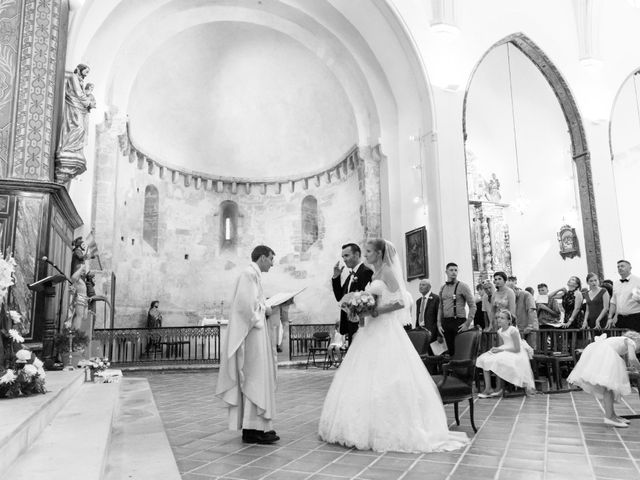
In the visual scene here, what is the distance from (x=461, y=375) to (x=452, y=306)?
2.99 meters

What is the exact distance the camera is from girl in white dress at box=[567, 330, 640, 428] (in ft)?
15.1

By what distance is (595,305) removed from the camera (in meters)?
8.06

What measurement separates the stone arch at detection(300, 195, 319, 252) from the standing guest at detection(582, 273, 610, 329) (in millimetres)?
10759

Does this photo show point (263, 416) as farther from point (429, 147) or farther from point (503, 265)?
point (503, 265)

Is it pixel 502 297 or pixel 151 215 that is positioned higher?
pixel 151 215

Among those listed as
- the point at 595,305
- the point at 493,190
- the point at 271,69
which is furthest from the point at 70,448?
the point at 493,190

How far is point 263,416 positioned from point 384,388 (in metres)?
0.99

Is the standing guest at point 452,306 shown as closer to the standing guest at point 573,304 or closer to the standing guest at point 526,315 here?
the standing guest at point 526,315

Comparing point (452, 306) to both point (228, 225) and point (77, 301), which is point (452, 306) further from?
point (228, 225)

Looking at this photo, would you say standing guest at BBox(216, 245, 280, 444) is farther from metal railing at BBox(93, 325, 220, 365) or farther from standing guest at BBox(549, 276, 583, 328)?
metal railing at BBox(93, 325, 220, 365)

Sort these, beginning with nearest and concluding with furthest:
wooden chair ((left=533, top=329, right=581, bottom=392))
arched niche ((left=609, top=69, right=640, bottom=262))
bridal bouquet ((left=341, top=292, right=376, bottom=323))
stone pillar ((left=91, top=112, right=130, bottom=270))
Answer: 1. bridal bouquet ((left=341, top=292, right=376, bottom=323))
2. wooden chair ((left=533, top=329, right=581, bottom=392))
3. stone pillar ((left=91, top=112, right=130, bottom=270))
4. arched niche ((left=609, top=69, right=640, bottom=262))

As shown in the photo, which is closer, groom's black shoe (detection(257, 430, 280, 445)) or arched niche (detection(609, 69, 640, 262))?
groom's black shoe (detection(257, 430, 280, 445))

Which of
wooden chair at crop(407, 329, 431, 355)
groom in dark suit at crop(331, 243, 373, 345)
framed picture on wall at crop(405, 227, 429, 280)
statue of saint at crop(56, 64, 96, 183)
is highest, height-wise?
statue of saint at crop(56, 64, 96, 183)

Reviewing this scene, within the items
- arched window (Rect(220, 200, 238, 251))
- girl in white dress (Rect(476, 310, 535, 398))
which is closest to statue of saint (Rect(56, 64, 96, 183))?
girl in white dress (Rect(476, 310, 535, 398))
